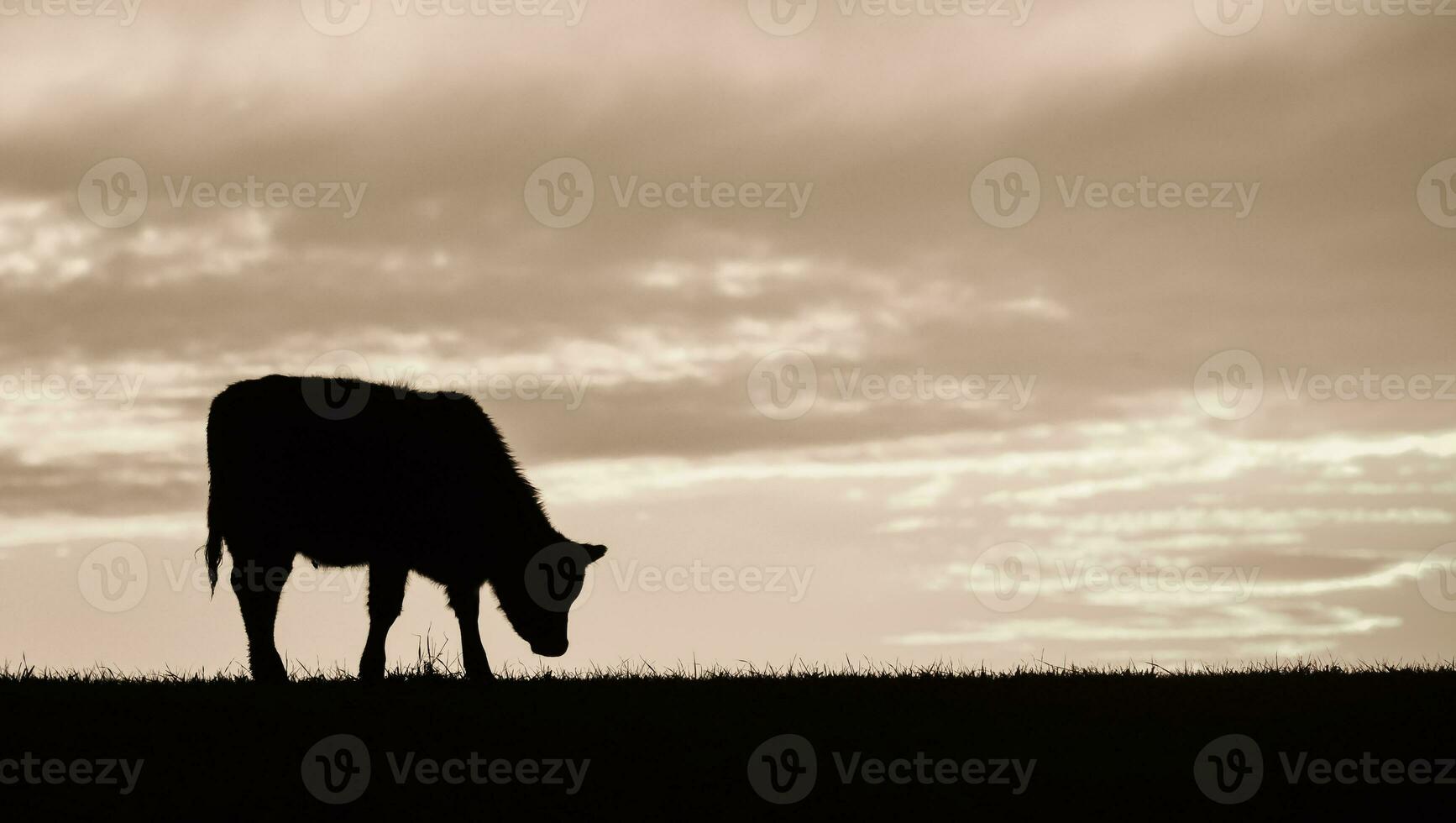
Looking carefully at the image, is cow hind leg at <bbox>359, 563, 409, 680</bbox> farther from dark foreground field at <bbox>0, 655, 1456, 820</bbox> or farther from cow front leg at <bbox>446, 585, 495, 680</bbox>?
dark foreground field at <bbox>0, 655, 1456, 820</bbox>

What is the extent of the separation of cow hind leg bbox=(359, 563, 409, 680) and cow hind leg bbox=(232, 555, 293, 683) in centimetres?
87

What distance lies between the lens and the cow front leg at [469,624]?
15.4 m

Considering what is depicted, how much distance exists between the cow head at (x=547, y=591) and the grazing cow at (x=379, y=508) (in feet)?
0.04

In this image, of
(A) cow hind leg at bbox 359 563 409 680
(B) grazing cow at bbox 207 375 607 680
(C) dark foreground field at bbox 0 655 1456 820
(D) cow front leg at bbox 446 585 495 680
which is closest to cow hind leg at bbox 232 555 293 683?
(B) grazing cow at bbox 207 375 607 680

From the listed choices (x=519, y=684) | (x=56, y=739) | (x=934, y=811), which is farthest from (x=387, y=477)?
(x=934, y=811)

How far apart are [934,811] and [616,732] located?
2.49 m

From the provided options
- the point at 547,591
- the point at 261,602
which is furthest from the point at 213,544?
the point at 547,591

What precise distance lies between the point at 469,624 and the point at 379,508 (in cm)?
162

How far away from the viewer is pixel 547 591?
53.4ft

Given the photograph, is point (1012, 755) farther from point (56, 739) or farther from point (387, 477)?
point (387, 477)

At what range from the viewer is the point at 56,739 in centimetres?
1004

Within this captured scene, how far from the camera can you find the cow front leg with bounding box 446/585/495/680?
50.7 feet

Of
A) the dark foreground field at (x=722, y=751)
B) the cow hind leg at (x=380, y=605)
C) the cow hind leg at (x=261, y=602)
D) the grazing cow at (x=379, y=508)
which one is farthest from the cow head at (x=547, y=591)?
the dark foreground field at (x=722, y=751)

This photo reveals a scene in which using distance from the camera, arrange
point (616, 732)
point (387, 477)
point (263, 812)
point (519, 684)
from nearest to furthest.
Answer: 1. point (263, 812)
2. point (616, 732)
3. point (519, 684)
4. point (387, 477)
